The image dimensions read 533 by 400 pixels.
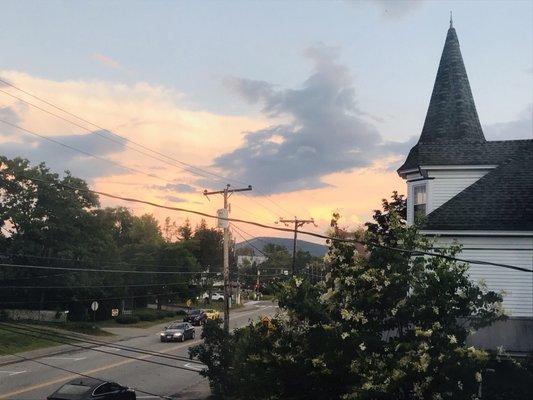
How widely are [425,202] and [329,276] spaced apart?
8432mm

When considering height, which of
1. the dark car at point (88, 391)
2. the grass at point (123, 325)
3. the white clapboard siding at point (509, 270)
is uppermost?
the white clapboard siding at point (509, 270)

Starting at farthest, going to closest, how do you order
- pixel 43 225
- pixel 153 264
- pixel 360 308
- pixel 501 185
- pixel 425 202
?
1. pixel 153 264
2. pixel 43 225
3. pixel 425 202
4. pixel 501 185
5. pixel 360 308

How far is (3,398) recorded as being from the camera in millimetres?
24078

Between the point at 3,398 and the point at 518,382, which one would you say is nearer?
the point at 518,382

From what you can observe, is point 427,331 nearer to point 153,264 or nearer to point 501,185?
point 501,185

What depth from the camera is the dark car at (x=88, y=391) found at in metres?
19.5

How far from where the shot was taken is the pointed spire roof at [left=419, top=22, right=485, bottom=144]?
2397 cm

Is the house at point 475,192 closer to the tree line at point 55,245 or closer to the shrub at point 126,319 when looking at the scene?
the tree line at point 55,245

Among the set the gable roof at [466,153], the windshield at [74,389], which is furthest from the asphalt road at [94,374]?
the gable roof at [466,153]

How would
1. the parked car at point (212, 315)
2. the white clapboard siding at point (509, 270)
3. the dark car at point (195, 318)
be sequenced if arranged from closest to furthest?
the white clapboard siding at point (509, 270)
the parked car at point (212, 315)
the dark car at point (195, 318)

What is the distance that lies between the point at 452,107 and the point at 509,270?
28.2 feet

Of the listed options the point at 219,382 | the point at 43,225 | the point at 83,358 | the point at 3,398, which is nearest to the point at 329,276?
the point at 219,382

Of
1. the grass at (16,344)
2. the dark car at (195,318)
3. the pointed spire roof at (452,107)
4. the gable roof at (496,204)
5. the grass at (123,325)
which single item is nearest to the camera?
the gable roof at (496,204)

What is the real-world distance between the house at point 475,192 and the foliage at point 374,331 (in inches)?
75.2
